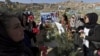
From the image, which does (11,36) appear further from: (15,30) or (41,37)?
(41,37)

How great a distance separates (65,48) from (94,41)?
9.23 feet

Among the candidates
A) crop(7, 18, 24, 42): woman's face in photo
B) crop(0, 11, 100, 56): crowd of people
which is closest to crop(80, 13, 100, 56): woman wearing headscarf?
crop(0, 11, 100, 56): crowd of people

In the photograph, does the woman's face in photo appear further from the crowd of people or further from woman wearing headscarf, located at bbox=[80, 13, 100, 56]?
woman wearing headscarf, located at bbox=[80, 13, 100, 56]

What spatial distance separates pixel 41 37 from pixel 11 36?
9.16 ft

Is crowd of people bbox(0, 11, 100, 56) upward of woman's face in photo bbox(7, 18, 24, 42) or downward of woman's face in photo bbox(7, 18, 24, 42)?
downward

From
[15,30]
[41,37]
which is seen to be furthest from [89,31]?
[15,30]

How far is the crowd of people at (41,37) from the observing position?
2680mm

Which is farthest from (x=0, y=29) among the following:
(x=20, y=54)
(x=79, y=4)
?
(x=79, y=4)

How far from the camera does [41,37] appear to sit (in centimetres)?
549

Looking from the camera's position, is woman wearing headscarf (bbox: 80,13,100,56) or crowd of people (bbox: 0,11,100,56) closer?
crowd of people (bbox: 0,11,100,56)

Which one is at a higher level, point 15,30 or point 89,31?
point 15,30

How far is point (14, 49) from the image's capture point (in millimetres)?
2682

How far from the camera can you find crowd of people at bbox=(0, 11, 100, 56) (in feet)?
8.79

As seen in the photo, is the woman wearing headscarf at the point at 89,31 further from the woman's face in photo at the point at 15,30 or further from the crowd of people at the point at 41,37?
the woman's face in photo at the point at 15,30
